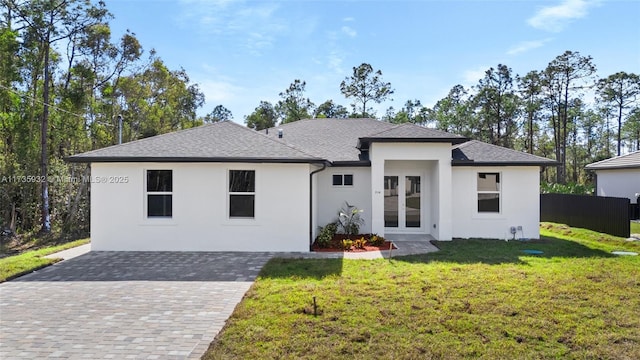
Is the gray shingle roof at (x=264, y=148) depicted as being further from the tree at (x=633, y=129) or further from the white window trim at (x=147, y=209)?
the tree at (x=633, y=129)

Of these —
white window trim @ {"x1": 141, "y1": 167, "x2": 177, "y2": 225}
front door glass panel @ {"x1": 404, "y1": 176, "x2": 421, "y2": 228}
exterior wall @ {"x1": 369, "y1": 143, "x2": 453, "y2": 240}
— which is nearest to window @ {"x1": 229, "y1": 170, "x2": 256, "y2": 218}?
white window trim @ {"x1": 141, "y1": 167, "x2": 177, "y2": 225}

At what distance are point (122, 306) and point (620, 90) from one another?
2006 inches

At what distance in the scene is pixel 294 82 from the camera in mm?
42562

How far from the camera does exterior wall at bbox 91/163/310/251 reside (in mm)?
10750

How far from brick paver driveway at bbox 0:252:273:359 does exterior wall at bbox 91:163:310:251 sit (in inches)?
46.3

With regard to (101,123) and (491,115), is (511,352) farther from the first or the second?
(491,115)

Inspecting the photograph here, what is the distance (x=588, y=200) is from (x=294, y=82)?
33381 millimetres

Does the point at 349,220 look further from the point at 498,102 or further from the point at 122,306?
the point at 498,102

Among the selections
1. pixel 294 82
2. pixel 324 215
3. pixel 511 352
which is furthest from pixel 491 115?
pixel 511 352

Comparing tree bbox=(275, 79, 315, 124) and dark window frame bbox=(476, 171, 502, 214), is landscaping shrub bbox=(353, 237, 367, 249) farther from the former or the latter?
tree bbox=(275, 79, 315, 124)

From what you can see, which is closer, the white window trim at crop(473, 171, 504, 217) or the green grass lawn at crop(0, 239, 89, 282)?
the green grass lawn at crop(0, 239, 89, 282)

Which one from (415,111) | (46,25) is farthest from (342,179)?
(415,111)

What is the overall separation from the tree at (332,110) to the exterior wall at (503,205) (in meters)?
31.4

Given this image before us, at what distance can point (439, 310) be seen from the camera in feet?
18.9
